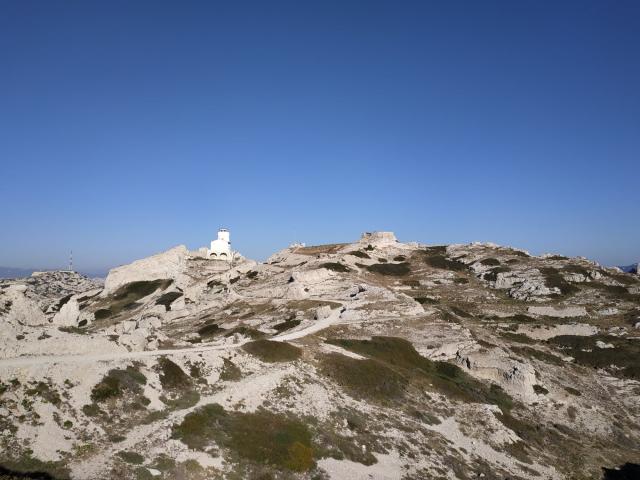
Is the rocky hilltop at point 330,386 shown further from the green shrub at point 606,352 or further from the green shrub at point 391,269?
the green shrub at point 391,269

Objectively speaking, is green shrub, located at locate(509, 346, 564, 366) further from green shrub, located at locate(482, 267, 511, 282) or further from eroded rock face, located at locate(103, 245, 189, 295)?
eroded rock face, located at locate(103, 245, 189, 295)

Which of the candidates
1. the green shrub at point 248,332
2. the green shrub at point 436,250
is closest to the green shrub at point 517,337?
the green shrub at point 248,332

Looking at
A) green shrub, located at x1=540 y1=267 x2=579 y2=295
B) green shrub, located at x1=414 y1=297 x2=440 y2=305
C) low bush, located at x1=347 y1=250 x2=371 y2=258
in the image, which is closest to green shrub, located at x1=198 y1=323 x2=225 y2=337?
green shrub, located at x1=414 y1=297 x2=440 y2=305

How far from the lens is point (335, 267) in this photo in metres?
121

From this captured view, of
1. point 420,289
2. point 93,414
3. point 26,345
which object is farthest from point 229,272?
point 93,414

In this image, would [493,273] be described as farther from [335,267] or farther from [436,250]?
[335,267]

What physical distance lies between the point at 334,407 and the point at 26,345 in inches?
1111

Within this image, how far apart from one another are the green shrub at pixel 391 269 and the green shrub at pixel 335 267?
11213mm

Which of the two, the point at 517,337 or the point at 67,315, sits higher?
the point at 517,337

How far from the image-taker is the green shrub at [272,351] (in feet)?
170

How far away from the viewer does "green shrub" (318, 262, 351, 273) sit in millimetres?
119756

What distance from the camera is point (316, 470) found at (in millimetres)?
32812

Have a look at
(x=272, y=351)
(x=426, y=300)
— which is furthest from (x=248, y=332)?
(x=426, y=300)

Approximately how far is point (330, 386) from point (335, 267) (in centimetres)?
7299
